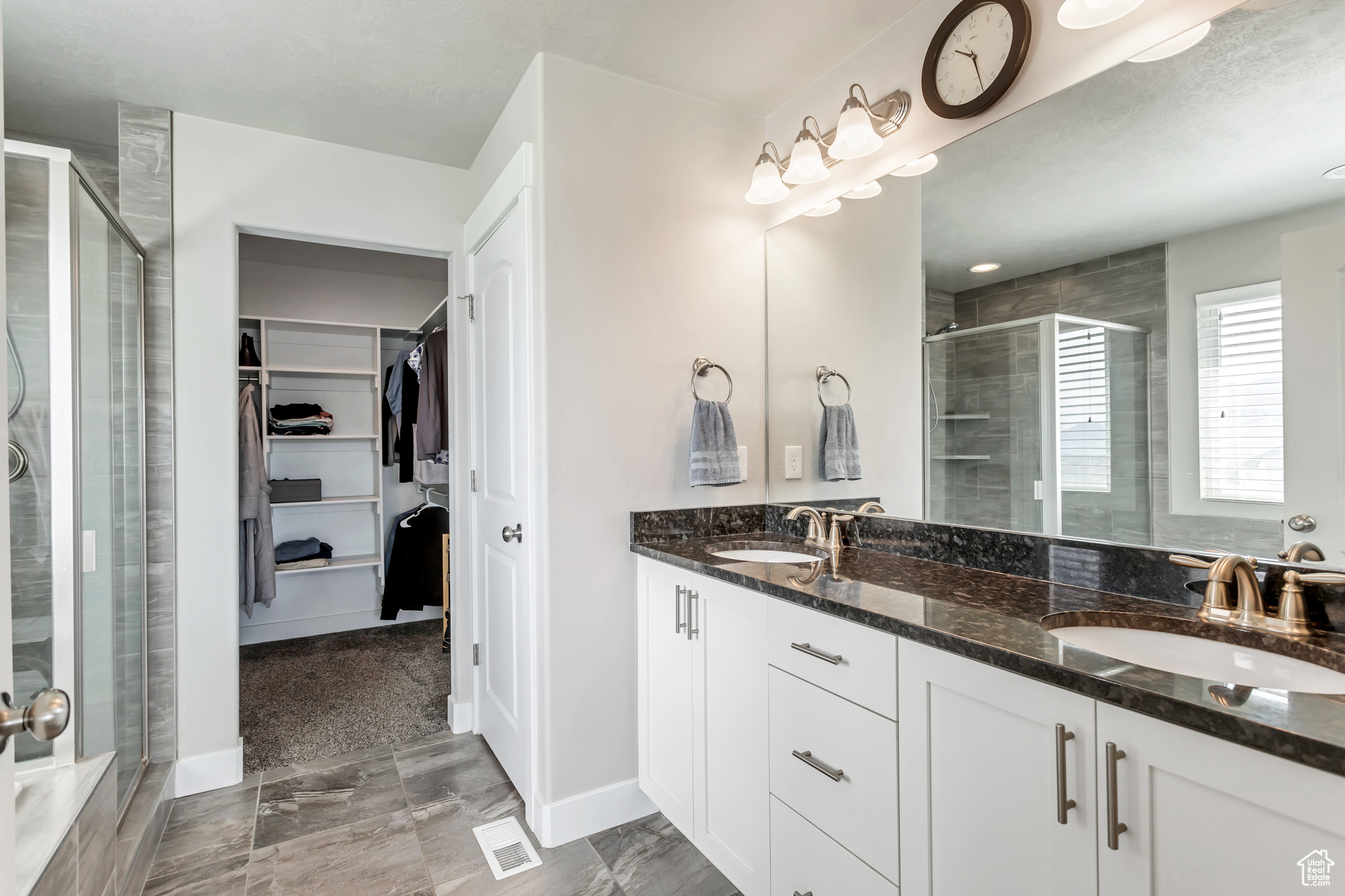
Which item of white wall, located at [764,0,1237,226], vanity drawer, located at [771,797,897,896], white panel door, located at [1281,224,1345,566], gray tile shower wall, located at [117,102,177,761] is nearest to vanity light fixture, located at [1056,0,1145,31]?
white wall, located at [764,0,1237,226]

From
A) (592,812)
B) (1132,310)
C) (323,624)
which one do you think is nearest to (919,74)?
(1132,310)

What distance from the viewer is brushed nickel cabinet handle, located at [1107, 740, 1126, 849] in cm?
86

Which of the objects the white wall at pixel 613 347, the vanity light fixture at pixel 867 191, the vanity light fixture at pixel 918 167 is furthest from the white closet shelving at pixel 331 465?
the vanity light fixture at pixel 918 167

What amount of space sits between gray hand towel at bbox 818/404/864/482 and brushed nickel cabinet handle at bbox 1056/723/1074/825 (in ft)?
3.98

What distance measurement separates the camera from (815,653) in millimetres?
1368

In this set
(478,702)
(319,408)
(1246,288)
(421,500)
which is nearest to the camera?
(1246,288)

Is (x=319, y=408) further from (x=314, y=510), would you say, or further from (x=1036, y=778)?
(x=1036, y=778)

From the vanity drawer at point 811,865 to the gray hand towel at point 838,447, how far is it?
1.03 m

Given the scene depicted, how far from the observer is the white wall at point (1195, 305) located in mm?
1205

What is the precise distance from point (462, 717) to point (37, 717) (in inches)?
88.2

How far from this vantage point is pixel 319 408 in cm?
416

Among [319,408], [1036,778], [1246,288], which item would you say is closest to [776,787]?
[1036,778]

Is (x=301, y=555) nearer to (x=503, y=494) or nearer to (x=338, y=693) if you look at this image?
(x=338, y=693)

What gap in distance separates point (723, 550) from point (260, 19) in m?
2.02
